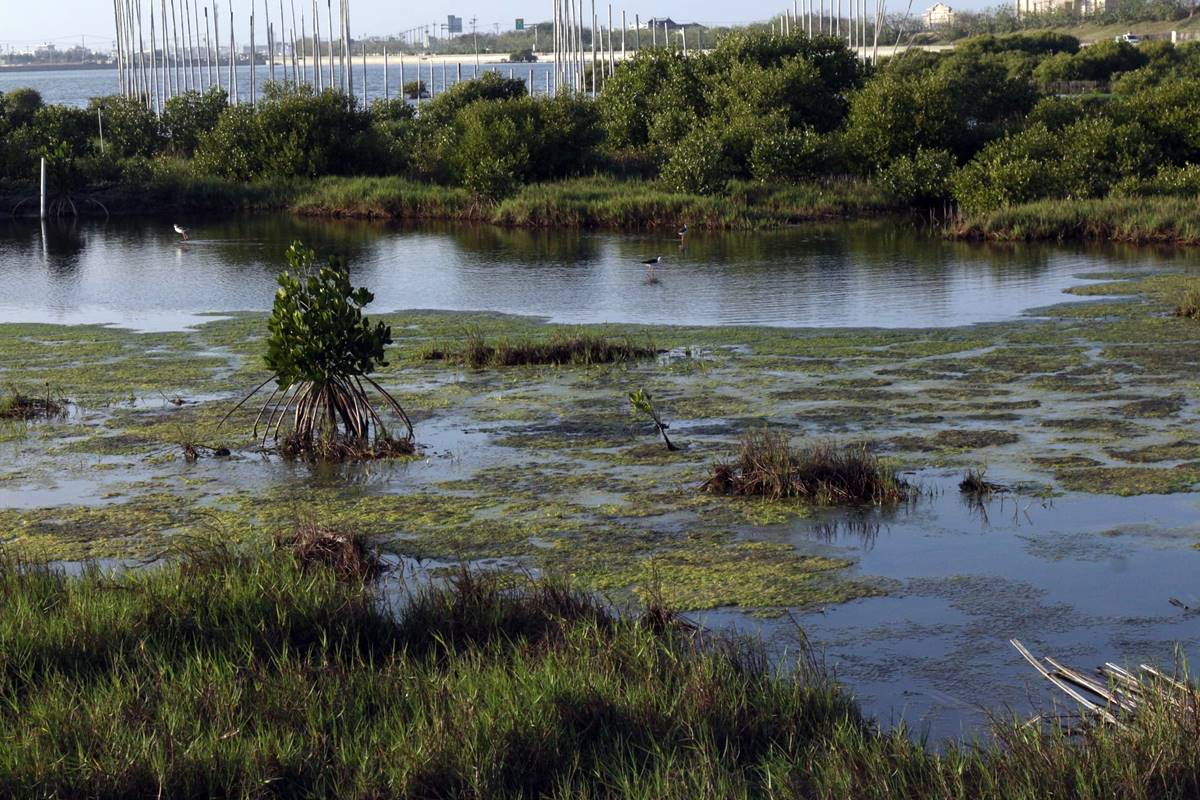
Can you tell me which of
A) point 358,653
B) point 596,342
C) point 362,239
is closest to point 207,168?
point 362,239

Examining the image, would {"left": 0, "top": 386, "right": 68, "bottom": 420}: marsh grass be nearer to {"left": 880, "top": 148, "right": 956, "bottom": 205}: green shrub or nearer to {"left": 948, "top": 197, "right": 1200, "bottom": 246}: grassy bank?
{"left": 948, "top": 197, "right": 1200, "bottom": 246}: grassy bank

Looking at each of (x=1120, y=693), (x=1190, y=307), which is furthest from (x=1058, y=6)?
(x=1120, y=693)

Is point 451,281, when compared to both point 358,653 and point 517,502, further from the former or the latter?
point 358,653

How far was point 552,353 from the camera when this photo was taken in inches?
643

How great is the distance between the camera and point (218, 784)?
533 centimetres

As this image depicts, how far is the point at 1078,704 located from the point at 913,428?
6.25m

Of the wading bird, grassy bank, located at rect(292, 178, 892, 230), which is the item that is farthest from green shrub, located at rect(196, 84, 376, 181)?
the wading bird

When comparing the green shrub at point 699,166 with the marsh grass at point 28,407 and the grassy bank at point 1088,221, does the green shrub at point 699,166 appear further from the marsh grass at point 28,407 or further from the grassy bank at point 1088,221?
the marsh grass at point 28,407

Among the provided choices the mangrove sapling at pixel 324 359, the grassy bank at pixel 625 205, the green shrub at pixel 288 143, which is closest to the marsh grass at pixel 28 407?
the mangrove sapling at pixel 324 359

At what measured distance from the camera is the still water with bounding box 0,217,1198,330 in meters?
21.2

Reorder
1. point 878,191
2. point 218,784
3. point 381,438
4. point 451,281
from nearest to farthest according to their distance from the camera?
point 218,784 < point 381,438 < point 451,281 < point 878,191

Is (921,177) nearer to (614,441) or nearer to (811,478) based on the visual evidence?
(614,441)

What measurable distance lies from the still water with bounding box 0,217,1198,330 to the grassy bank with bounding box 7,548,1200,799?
12.7 meters

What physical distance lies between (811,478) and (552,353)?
6.26 meters
